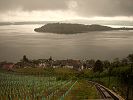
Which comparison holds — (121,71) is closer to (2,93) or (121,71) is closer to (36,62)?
(2,93)

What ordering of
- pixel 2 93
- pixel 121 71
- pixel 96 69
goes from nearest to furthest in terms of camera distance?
1. pixel 2 93
2. pixel 121 71
3. pixel 96 69

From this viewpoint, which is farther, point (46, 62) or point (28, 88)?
point (46, 62)

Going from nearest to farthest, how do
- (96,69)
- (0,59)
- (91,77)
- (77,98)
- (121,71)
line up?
(77,98), (121,71), (91,77), (96,69), (0,59)

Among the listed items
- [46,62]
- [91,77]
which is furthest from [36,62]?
[91,77]

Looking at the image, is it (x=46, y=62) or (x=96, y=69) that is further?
(x=46, y=62)

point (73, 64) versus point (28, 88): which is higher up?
point (28, 88)

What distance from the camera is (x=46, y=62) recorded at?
166500 mm

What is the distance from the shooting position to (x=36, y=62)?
16262 centimetres

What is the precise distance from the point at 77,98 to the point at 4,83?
1121 cm

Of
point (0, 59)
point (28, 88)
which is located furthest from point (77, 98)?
point (0, 59)

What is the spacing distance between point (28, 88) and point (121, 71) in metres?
47.8

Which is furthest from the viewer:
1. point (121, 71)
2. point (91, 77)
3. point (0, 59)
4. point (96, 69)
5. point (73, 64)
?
point (0, 59)

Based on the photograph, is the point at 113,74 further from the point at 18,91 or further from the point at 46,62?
the point at 46,62

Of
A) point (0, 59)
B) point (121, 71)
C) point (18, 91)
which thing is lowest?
point (0, 59)
